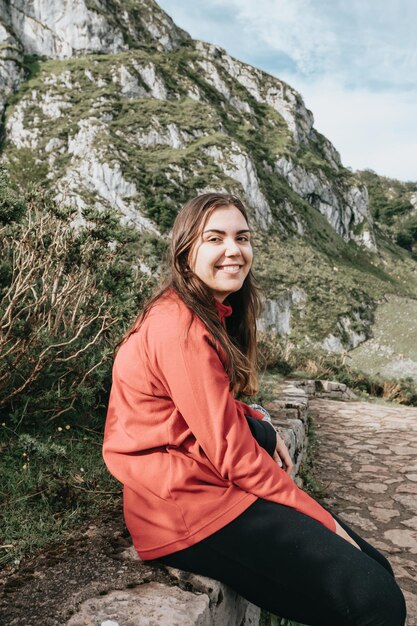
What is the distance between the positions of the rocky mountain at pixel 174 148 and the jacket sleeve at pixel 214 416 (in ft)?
67.5

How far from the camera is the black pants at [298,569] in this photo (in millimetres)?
1162

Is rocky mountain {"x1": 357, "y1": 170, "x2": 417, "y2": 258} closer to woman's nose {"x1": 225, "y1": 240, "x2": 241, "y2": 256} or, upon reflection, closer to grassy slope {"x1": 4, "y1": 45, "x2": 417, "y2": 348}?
grassy slope {"x1": 4, "y1": 45, "x2": 417, "y2": 348}

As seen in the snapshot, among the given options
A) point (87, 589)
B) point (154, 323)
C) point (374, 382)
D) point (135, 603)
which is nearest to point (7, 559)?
point (87, 589)

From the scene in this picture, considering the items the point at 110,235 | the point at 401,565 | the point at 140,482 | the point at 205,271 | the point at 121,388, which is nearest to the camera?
the point at 140,482

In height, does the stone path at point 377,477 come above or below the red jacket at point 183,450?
below

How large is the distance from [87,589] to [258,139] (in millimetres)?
50272

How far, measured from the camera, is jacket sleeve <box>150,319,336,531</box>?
1225 mm

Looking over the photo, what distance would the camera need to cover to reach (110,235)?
9.53ft

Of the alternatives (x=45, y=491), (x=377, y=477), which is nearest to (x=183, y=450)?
(x=45, y=491)

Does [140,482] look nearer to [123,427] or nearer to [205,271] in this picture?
[123,427]

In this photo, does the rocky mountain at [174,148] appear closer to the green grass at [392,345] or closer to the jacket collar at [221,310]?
the green grass at [392,345]

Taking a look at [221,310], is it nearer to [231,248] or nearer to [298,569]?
[231,248]

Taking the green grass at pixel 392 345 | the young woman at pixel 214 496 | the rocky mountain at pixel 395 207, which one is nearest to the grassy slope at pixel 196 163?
the green grass at pixel 392 345

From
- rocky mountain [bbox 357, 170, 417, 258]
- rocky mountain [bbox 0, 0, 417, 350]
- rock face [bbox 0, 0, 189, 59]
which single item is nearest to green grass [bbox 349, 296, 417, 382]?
rocky mountain [bbox 0, 0, 417, 350]
